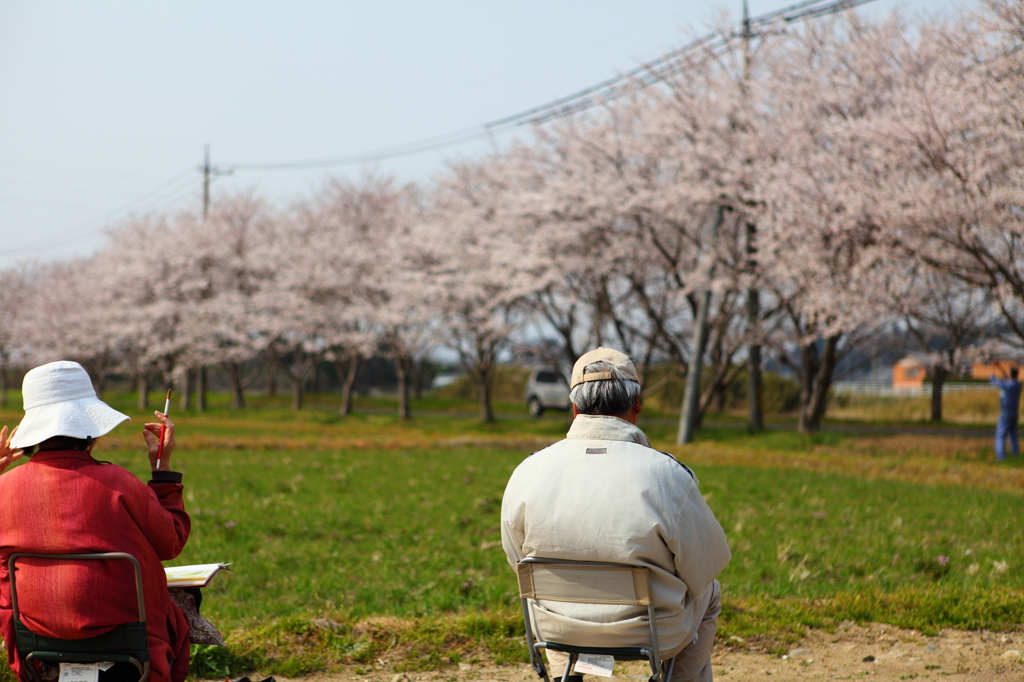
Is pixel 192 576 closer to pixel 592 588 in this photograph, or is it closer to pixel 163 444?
pixel 163 444

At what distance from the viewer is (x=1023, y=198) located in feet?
42.4

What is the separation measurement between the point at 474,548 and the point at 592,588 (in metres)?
4.96

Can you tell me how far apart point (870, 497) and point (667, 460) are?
9.02 meters

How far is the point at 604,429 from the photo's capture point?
9.34ft

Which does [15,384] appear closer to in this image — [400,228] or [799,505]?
[400,228]

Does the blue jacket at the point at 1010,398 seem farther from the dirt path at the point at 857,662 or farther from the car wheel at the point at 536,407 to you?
the car wheel at the point at 536,407

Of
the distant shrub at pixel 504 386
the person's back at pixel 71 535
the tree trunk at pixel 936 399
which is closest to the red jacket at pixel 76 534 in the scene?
the person's back at pixel 71 535

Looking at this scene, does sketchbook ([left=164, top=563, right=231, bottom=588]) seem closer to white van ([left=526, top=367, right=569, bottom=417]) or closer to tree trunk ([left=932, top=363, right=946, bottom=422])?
white van ([left=526, top=367, right=569, bottom=417])

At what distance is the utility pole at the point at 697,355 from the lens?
18438mm

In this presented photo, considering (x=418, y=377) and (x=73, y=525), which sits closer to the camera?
(x=73, y=525)

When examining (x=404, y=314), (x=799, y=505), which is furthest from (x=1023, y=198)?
(x=404, y=314)

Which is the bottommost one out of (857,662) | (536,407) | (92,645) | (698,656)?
(536,407)

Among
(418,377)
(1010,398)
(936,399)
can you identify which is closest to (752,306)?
(1010,398)

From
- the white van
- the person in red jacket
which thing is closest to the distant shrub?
the white van
